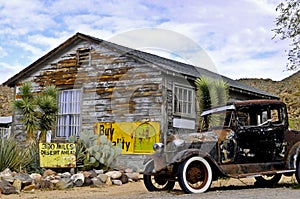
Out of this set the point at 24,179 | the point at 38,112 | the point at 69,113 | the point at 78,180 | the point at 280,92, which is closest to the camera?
the point at 24,179

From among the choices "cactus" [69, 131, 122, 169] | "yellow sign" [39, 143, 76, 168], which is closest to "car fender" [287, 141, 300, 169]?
"cactus" [69, 131, 122, 169]

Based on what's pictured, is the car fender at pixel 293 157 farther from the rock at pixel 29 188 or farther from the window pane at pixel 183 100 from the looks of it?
the window pane at pixel 183 100

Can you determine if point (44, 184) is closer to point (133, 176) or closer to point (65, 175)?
point (65, 175)

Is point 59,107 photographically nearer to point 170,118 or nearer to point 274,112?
point 170,118

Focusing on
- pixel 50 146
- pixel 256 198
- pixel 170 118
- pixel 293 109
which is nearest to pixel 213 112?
pixel 256 198

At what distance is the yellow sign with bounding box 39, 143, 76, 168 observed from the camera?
44.7 feet

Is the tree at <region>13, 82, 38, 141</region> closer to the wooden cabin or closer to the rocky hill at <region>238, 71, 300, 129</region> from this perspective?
the wooden cabin

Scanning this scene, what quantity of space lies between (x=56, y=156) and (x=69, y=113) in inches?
236

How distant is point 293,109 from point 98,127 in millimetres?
29213

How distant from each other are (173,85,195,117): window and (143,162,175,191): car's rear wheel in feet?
24.6

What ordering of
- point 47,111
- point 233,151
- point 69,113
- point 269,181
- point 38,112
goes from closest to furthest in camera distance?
point 233,151 → point 269,181 → point 47,111 → point 38,112 → point 69,113

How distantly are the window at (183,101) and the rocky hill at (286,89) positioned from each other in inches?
923

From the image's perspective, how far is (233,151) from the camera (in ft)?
32.0

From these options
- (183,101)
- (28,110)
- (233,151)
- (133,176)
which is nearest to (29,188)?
(133,176)
